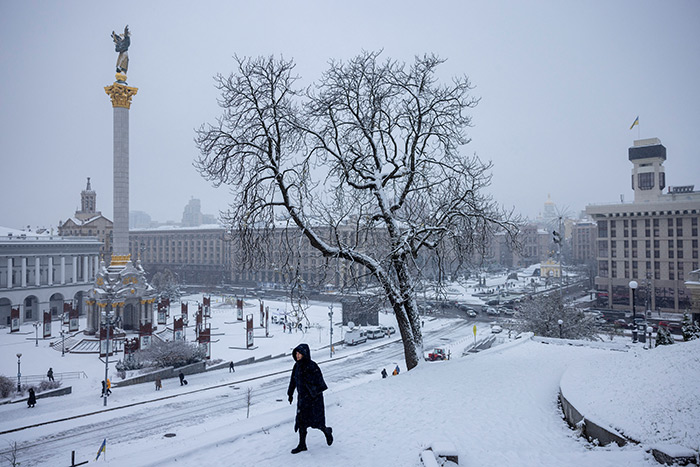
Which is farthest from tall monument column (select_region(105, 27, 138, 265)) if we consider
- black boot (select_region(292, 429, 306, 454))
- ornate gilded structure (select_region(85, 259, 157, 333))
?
black boot (select_region(292, 429, 306, 454))

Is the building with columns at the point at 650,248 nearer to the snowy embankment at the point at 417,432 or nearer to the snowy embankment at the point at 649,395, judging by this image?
the snowy embankment at the point at 649,395

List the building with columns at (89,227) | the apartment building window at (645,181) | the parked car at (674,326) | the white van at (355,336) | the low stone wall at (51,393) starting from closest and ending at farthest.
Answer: the low stone wall at (51,393) < the parked car at (674,326) < the white van at (355,336) < the apartment building window at (645,181) < the building with columns at (89,227)

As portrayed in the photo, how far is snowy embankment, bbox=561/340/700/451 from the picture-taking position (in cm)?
635

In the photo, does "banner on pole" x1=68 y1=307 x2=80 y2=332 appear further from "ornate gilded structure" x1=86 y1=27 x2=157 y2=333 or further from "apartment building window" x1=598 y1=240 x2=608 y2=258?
"apartment building window" x1=598 y1=240 x2=608 y2=258

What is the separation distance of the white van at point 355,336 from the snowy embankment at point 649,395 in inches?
1314

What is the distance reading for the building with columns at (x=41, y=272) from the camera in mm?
55219

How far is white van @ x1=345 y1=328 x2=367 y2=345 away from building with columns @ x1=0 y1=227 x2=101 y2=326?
133ft

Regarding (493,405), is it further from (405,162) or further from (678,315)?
(678,315)

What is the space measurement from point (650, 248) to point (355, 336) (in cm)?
4229

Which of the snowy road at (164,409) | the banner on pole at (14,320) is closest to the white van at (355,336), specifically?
the snowy road at (164,409)

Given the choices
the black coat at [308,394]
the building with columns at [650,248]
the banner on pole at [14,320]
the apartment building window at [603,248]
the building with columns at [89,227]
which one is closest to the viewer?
the black coat at [308,394]

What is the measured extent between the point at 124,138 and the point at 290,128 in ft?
135

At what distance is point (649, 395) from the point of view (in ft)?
24.7

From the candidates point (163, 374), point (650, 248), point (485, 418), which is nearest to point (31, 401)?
point (163, 374)
